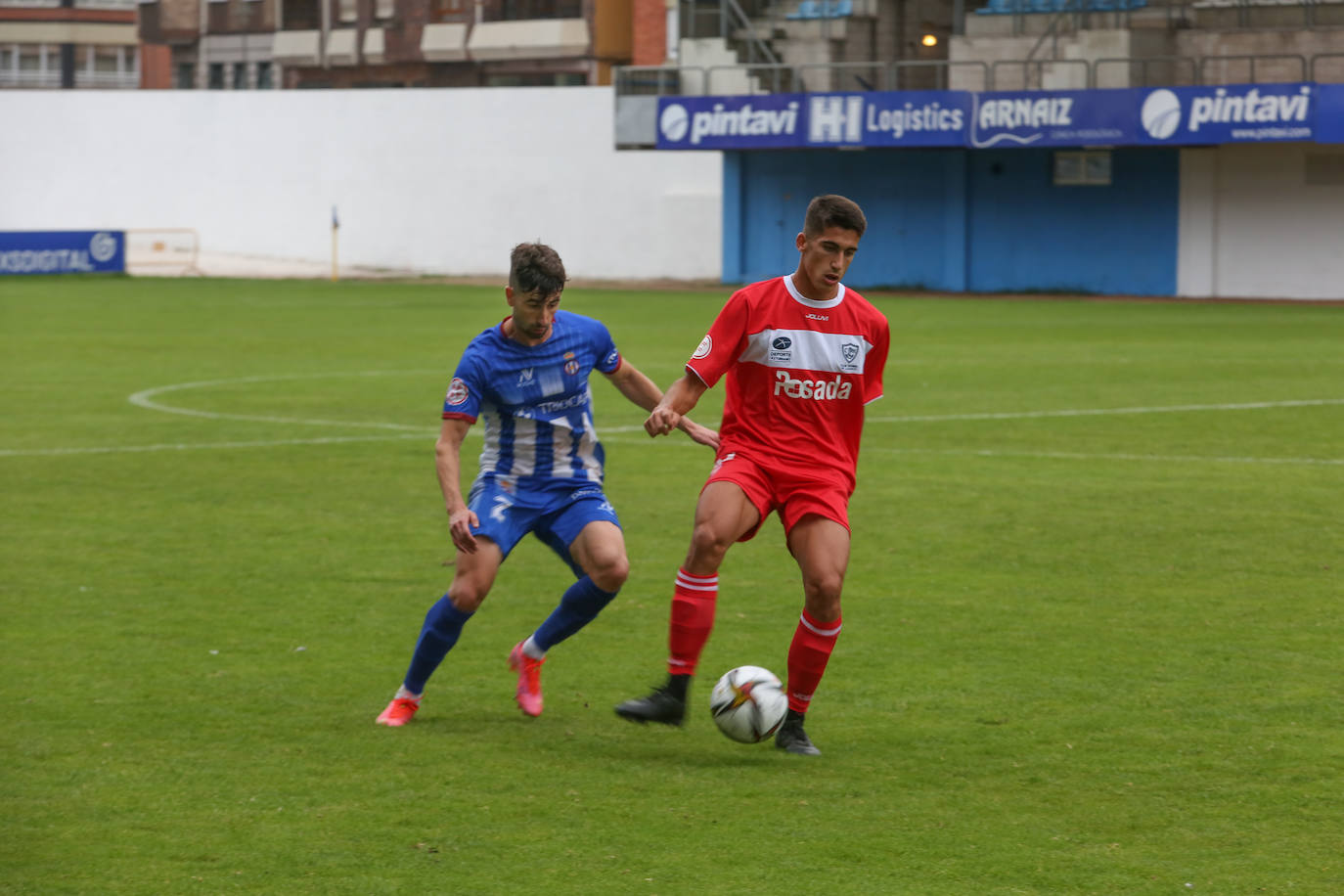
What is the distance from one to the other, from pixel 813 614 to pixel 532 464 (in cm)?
126

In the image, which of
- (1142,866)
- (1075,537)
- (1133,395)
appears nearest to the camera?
(1142,866)

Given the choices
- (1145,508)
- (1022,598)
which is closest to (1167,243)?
(1145,508)

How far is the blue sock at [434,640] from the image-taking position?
6.64 m


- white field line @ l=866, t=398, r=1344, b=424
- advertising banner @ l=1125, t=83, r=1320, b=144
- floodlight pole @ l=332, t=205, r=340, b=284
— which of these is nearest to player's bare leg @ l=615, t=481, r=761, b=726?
white field line @ l=866, t=398, r=1344, b=424

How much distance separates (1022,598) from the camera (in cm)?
887

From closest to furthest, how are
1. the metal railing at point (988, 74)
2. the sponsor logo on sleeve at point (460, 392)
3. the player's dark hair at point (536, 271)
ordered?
the player's dark hair at point (536, 271)
the sponsor logo on sleeve at point (460, 392)
the metal railing at point (988, 74)

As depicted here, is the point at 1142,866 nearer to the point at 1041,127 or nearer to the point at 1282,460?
the point at 1282,460

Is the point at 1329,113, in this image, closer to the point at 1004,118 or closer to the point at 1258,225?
the point at 1258,225

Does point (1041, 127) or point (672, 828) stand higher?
point (1041, 127)

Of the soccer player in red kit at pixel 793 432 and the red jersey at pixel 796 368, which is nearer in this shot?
Answer: the soccer player in red kit at pixel 793 432

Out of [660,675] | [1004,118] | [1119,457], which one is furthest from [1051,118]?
[660,675]

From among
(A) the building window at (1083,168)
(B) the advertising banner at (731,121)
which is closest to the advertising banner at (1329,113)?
(A) the building window at (1083,168)

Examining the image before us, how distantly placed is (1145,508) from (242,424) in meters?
8.38

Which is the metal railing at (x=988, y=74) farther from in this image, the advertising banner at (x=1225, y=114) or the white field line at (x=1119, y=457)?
the white field line at (x=1119, y=457)
